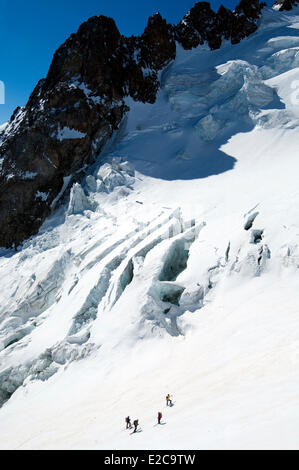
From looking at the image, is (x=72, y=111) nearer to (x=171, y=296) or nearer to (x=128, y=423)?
(x=171, y=296)

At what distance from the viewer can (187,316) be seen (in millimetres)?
19438

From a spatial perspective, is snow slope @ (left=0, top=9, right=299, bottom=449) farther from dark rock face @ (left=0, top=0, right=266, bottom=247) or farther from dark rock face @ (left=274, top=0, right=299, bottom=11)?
dark rock face @ (left=274, top=0, right=299, bottom=11)

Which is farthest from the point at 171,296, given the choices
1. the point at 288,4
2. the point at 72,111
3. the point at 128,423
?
the point at 288,4

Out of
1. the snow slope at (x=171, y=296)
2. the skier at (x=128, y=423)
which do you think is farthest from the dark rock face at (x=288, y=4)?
the skier at (x=128, y=423)

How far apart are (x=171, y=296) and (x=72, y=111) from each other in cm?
3527

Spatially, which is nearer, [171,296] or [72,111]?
[171,296]

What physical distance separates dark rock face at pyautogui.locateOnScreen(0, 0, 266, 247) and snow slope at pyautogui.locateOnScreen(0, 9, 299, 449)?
451 centimetres

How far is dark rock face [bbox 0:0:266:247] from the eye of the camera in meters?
43.8

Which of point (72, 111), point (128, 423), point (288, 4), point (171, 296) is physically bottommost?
point (171, 296)

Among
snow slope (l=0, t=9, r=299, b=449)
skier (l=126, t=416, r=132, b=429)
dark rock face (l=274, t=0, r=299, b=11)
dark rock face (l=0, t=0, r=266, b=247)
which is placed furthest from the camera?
dark rock face (l=274, t=0, r=299, b=11)

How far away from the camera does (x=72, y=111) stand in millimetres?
45750

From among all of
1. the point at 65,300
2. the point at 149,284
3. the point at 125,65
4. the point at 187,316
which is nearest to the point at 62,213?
the point at 65,300

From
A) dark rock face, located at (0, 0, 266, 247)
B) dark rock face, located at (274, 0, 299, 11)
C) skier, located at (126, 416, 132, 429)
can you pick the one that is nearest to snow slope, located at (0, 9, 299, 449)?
skier, located at (126, 416, 132, 429)

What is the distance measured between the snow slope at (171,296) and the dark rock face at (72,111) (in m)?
4.51
